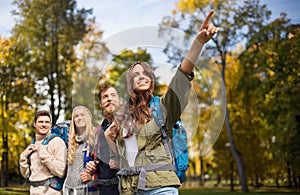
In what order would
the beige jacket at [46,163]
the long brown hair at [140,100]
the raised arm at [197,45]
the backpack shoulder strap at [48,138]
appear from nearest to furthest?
the raised arm at [197,45], the long brown hair at [140,100], the beige jacket at [46,163], the backpack shoulder strap at [48,138]

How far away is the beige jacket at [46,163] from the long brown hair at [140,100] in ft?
8.35

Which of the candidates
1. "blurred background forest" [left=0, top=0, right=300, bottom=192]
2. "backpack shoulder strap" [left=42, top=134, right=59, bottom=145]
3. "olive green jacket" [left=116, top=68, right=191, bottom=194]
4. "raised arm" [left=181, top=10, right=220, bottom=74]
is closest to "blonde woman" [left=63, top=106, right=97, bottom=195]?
"backpack shoulder strap" [left=42, top=134, right=59, bottom=145]

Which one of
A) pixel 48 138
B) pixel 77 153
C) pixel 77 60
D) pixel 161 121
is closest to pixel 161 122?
pixel 161 121

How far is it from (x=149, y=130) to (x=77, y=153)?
2730mm

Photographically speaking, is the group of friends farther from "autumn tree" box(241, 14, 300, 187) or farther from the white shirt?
"autumn tree" box(241, 14, 300, 187)

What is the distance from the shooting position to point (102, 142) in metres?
3.52

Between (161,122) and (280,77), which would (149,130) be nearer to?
(161,122)

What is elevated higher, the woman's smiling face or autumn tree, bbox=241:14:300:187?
autumn tree, bbox=241:14:300:187

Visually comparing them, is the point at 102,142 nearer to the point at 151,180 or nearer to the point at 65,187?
the point at 151,180

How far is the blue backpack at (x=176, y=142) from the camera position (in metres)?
2.60

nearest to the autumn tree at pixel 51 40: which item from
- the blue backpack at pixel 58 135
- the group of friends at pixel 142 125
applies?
the blue backpack at pixel 58 135

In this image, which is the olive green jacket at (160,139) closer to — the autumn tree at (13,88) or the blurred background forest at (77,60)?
the blurred background forest at (77,60)

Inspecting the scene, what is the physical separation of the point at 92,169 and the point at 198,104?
169 cm

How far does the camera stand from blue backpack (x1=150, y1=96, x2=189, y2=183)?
102 inches
